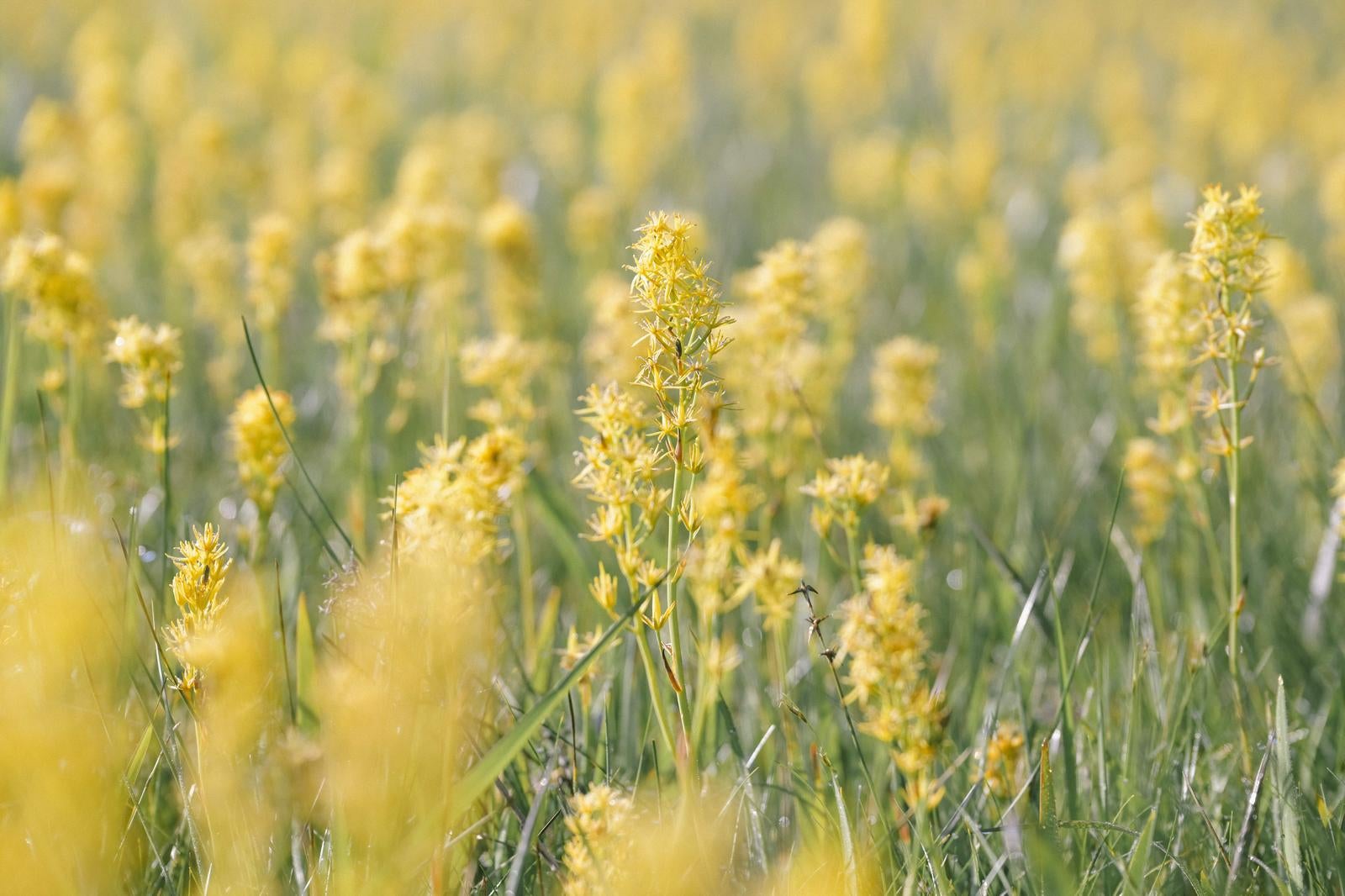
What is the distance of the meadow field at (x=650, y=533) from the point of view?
179cm

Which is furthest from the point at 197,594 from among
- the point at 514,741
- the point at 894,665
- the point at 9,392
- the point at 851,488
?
the point at 9,392

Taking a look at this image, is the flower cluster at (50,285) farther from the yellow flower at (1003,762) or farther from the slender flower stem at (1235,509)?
the slender flower stem at (1235,509)

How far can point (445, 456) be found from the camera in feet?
6.57

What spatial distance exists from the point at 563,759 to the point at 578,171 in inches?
281

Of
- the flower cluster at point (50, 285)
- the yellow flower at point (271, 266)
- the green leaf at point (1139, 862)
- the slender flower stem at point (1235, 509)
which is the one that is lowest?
the green leaf at point (1139, 862)

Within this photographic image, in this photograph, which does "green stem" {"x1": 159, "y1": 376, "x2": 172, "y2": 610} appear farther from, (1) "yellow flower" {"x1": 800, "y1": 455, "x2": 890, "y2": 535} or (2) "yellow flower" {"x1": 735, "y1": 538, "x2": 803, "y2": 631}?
(1) "yellow flower" {"x1": 800, "y1": 455, "x2": 890, "y2": 535}

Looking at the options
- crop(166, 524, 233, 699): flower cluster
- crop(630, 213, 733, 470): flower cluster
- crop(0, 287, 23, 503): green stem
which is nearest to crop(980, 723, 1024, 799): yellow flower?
crop(630, 213, 733, 470): flower cluster

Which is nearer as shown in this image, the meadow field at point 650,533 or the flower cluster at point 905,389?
the meadow field at point 650,533

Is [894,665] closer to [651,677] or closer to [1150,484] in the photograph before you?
[651,677]

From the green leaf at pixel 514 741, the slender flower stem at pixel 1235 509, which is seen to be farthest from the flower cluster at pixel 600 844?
the slender flower stem at pixel 1235 509

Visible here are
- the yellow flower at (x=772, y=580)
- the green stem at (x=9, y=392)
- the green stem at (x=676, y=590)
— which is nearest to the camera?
the green stem at (x=676, y=590)

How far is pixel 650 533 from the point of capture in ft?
6.11

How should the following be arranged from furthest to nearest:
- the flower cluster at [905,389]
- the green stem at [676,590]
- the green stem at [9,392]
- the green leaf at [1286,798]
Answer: the flower cluster at [905,389]
the green stem at [9,392]
the green leaf at [1286,798]
the green stem at [676,590]

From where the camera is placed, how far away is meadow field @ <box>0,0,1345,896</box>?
1.79m
